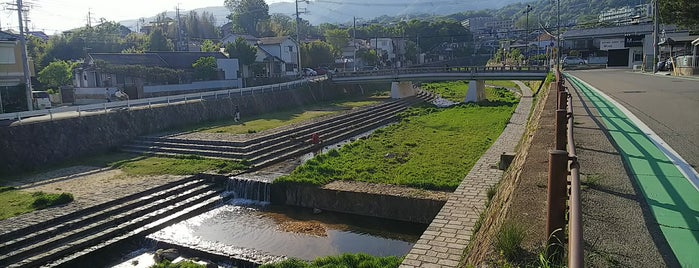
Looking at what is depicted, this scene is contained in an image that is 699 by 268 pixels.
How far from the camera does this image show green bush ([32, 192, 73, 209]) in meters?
16.3

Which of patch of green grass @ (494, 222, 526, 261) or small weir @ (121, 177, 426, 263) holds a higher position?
patch of green grass @ (494, 222, 526, 261)

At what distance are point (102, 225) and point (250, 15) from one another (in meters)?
97.4

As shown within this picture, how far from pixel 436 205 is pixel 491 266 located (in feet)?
33.5

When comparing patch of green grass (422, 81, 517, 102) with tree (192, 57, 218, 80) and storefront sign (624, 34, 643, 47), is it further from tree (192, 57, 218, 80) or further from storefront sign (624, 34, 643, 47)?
tree (192, 57, 218, 80)

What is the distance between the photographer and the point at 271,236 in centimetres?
1514

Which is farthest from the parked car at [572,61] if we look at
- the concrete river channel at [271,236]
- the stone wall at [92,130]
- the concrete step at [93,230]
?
the concrete step at [93,230]

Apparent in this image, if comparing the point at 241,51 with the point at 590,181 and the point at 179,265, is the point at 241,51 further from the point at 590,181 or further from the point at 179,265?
the point at 590,181

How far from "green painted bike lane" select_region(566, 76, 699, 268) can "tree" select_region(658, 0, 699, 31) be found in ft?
73.5

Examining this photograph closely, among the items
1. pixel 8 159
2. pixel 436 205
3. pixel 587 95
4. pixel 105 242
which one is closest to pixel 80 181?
pixel 8 159

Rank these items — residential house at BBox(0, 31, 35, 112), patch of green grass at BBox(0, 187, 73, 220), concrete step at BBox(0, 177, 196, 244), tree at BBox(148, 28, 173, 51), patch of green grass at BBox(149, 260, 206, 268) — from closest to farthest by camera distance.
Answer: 1. patch of green grass at BBox(149, 260, 206, 268)
2. concrete step at BBox(0, 177, 196, 244)
3. patch of green grass at BBox(0, 187, 73, 220)
4. residential house at BBox(0, 31, 35, 112)
5. tree at BBox(148, 28, 173, 51)

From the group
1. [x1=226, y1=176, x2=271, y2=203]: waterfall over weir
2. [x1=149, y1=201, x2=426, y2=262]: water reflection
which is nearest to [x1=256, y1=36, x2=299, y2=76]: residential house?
[x1=226, y1=176, x2=271, y2=203]: waterfall over weir

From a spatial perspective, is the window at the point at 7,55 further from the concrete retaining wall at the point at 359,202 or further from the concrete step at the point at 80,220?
the concrete retaining wall at the point at 359,202

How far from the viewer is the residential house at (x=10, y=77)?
2972cm

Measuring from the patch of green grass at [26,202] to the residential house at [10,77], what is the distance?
15.0 metres
